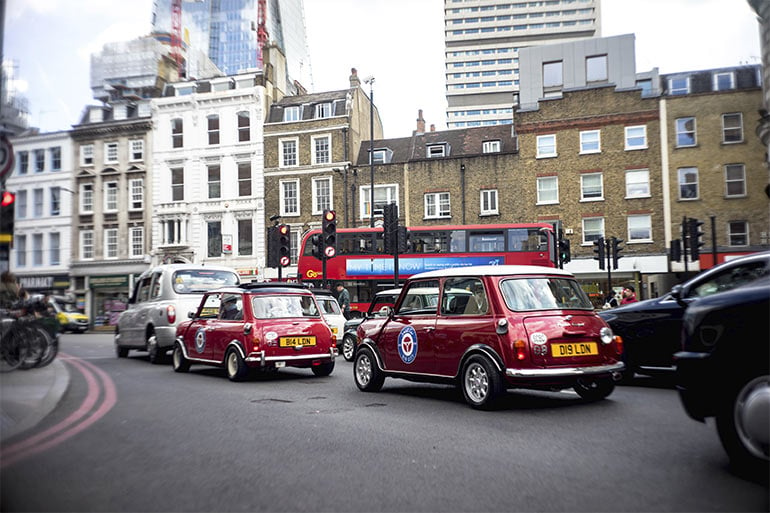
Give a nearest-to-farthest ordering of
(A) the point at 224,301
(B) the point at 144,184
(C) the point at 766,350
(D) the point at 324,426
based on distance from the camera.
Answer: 1. (C) the point at 766,350
2. (D) the point at 324,426
3. (B) the point at 144,184
4. (A) the point at 224,301

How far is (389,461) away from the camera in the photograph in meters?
4.75

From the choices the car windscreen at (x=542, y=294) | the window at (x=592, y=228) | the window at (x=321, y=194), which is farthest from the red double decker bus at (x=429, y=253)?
the car windscreen at (x=542, y=294)

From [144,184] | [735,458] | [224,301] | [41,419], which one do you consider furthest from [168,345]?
[735,458]

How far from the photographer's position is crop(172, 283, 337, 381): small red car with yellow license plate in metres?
10.1

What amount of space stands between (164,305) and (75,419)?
8594 mm

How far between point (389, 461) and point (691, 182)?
33136 millimetres

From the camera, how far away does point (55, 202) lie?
4.09 metres

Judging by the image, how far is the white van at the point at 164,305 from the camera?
42.3 feet

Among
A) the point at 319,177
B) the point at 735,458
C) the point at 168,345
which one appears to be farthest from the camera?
the point at 319,177

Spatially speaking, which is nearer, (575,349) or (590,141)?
(575,349)

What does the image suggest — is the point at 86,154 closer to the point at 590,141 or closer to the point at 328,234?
the point at 328,234

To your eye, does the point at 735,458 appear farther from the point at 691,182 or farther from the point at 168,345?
the point at 691,182

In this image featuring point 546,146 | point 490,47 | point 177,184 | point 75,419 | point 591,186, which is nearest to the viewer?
point 75,419

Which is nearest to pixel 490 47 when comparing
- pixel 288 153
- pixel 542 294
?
pixel 288 153
